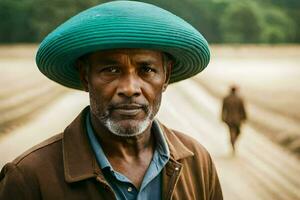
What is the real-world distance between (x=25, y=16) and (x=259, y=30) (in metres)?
3.51

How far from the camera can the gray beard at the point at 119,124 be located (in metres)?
1.52

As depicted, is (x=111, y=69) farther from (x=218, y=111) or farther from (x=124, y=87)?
(x=218, y=111)

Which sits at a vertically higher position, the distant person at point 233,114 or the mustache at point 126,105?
the mustache at point 126,105

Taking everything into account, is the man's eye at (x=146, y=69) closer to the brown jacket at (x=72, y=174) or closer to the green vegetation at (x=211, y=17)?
the brown jacket at (x=72, y=174)

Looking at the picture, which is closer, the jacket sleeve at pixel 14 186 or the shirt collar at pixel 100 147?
the jacket sleeve at pixel 14 186

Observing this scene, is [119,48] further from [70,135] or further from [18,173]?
[18,173]

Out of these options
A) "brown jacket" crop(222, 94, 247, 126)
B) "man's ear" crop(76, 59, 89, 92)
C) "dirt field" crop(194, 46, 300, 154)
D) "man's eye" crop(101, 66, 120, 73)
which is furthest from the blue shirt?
"dirt field" crop(194, 46, 300, 154)

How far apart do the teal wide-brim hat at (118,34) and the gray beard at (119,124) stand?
0.17m

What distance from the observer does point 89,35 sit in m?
1.44

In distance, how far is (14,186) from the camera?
1390mm

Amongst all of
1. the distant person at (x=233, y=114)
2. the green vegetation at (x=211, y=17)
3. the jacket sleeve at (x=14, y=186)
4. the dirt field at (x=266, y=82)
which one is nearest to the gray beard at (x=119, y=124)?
the jacket sleeve at (x=14, y=186)

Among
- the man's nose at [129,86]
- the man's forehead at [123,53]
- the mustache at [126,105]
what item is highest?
the man's forehead at [123,53]

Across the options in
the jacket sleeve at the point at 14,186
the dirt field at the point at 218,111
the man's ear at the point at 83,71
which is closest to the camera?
the jacket sleeve at the point at 14,186

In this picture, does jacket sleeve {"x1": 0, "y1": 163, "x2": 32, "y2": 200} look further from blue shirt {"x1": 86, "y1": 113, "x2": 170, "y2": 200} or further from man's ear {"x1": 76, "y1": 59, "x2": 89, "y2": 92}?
man's ear {"x1": 76, "y1": 59, "x2": 89, "y2": 92}
